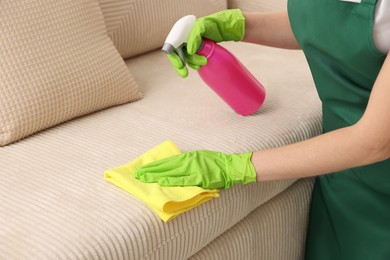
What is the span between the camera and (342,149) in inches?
41.8

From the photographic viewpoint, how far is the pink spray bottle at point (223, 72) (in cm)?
133

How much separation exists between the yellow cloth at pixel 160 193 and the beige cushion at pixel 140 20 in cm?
67

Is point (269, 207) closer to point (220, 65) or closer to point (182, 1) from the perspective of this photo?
point (220, 65)

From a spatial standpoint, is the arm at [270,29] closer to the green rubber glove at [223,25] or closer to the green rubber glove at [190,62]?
the green rubber glove at [223,25]

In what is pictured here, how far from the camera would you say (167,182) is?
3.63 ft

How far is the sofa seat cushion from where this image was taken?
987mm

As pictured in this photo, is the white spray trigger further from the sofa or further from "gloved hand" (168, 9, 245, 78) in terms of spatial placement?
the sofa

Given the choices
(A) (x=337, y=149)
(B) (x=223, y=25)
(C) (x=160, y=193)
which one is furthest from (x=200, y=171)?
(B) (x=223, y=25)

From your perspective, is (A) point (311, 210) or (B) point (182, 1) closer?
(A) point (311, 210)

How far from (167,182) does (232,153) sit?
0.65 feet

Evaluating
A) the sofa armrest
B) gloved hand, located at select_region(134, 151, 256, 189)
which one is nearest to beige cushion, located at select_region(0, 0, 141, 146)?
gloved hand, located at select_region(134, 151, 256, 189)

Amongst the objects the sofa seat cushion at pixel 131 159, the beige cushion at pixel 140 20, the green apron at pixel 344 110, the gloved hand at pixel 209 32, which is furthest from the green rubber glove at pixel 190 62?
the beige cushion at pixel 140 20

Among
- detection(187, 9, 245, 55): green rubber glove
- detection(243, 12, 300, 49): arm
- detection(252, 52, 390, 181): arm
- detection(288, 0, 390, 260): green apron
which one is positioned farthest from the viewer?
detection(243, 12, 300, 49): arm

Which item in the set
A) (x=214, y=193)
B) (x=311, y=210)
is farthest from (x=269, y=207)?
(x=214, y=193)
